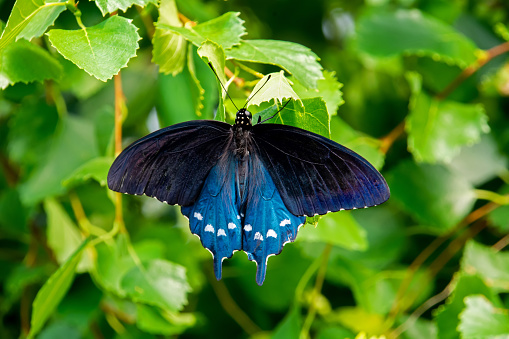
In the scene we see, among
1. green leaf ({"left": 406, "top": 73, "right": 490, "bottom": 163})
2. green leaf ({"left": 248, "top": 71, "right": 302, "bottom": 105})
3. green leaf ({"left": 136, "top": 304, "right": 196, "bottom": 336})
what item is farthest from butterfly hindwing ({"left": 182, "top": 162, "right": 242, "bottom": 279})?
green leaf ({"left": 406, "top": 73, "right": 490, "bottom": 163})

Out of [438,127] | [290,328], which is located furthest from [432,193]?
[290,328]

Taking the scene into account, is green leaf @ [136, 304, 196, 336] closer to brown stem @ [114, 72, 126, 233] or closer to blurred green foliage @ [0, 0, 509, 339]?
blurred green foliage @ [0, 0, 509, 339]

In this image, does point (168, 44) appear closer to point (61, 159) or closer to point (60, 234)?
point (61, 159)

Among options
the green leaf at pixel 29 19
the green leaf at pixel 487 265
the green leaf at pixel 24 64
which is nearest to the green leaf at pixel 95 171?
the green leaf at pixel 24 64

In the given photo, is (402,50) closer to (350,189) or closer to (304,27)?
(304,27)

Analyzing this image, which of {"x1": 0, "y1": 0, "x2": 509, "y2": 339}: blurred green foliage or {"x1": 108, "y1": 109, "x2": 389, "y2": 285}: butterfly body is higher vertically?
{"x1": 108, "y1": 109, "x2": 389, "y2": 285}: butterfly body

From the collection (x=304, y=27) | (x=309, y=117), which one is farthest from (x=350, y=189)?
(x=304, y=27)

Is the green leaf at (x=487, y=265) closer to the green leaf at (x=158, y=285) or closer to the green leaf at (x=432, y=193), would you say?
the green leaf at (x=432, y=193)

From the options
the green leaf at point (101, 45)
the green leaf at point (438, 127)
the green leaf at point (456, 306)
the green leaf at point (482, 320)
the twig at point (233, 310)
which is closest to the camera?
the green leaf at point (101, 45)
